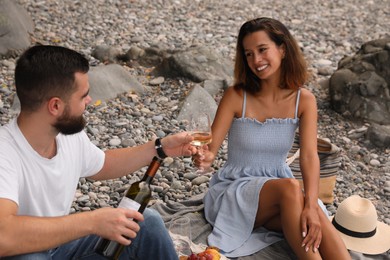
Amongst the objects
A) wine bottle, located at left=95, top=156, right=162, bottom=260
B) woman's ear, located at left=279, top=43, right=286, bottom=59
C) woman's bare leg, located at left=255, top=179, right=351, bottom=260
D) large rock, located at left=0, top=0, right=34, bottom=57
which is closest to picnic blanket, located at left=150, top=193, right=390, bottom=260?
woman's bare leg, located at left=255, top=179, right=351, bottom=260

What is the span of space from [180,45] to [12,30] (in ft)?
8.16

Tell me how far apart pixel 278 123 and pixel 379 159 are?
8.31 feet

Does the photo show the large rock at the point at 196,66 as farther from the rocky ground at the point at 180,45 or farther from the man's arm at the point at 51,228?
the man's arm at the point at 51,228

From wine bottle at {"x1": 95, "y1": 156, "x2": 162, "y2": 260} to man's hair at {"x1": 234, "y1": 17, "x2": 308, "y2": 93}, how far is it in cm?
162

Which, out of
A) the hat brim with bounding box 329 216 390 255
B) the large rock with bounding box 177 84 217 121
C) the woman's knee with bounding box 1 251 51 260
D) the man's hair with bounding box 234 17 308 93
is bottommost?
the hat brim with bounding box 329 216 390 255

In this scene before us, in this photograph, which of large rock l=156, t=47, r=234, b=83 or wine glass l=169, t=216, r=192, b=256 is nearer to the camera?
wine glass l=169, t=216, r=192, b=256

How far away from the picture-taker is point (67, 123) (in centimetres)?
319

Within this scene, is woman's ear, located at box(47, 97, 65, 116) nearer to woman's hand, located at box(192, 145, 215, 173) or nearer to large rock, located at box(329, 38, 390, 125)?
woman's hand, located at box(192, 145, 215, 173)

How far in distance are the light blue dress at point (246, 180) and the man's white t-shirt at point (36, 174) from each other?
149 cm

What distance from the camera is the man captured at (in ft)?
9.62

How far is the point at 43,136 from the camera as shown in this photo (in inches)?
124

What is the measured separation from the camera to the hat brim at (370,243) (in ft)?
15.2

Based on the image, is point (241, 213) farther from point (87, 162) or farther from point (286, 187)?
point (87, 162)

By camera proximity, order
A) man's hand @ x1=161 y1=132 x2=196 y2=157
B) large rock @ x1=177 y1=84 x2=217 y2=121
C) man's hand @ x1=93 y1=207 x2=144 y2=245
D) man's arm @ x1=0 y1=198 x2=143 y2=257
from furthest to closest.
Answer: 1. large rock @ x1=177 y1=84 x2=217 y2=121
2. man's hand @ x1=161 y1=132 x2=196 y2=157
3. man's hand @ x1=93 y1=207 x2=144 y2=245
4. man's arm @ x1=0 y1=198 x2=143 y2=257
